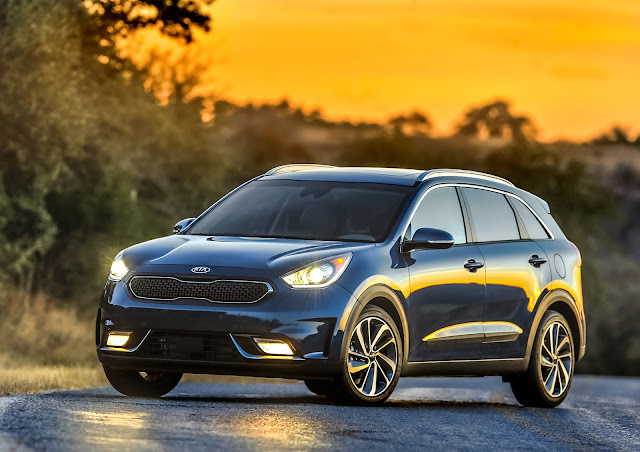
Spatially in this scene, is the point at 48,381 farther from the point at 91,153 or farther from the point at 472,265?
the point at 91,153

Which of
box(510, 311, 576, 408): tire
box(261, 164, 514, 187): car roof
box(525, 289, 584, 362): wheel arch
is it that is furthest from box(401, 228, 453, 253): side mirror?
box(510, 311, 576, 408): tire

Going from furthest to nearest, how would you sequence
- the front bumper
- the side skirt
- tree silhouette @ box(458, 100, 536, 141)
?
tree silhouette @ box(458, 100, 536, 141) < the side skirt < the front bumper

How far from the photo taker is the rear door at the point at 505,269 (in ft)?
44.6

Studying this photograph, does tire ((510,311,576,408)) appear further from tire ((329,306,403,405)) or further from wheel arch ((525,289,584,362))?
tire ((329,306,403,405))

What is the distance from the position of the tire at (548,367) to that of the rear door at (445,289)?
96 cm

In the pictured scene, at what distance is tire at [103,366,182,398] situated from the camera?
12.6m

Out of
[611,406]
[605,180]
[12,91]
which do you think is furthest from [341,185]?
[605,180]

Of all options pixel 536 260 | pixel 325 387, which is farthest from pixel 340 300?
pixel 536 260

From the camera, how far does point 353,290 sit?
39.0ft

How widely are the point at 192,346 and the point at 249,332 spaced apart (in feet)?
1.42

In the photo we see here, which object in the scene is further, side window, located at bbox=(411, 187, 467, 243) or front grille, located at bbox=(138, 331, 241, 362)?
side window, located at bbox=(411, 187, 467, 243)

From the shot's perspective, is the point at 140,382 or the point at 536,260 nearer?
the point at 140,382

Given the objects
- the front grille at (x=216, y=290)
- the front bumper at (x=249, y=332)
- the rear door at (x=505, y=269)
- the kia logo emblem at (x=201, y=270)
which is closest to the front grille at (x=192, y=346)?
the front bumper at (x=249, y=332)

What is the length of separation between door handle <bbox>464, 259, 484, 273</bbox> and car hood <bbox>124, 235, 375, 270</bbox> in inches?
44.5
